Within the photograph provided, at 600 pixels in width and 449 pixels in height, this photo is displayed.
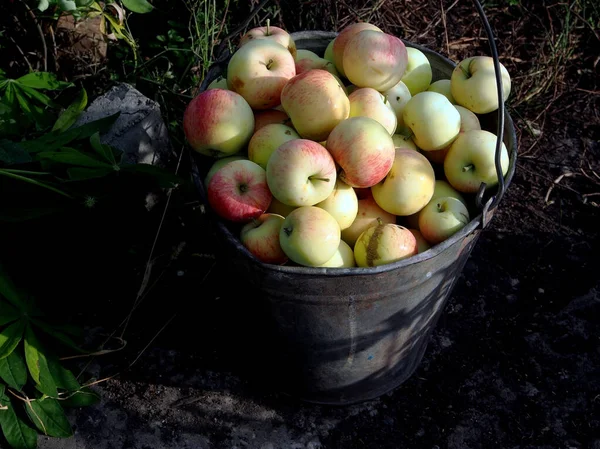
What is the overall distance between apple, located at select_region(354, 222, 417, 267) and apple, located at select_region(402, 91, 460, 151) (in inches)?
12.9

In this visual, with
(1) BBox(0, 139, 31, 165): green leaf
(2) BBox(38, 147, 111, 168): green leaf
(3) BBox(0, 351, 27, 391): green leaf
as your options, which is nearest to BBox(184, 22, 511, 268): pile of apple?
(2) BBox(38, 147, 111, 168): green leaf

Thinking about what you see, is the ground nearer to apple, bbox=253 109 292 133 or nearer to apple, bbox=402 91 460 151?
apple, bbox=253 109 292 133

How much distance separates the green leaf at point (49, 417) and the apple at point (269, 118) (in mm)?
1131

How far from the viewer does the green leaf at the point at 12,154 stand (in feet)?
6.17

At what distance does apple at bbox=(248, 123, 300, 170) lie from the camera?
1.86 metres

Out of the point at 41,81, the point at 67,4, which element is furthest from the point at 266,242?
the point at 67,4

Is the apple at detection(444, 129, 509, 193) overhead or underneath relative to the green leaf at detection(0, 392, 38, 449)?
overhead

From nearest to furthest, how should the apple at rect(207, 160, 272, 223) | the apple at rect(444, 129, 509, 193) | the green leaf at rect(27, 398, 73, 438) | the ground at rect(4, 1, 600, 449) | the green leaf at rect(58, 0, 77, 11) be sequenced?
the apple at rect(207, 160, 272, 223) → the apple at rect(444, 129, 509, 193) → the green leaf at rect(27, 398, 73, 438) → the ground at rect(4, 1, 600, 449) → the green leaf at rect(58, 0, 77, 11)

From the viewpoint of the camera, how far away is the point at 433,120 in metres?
1.89

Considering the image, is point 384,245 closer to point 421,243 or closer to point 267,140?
point 421,243

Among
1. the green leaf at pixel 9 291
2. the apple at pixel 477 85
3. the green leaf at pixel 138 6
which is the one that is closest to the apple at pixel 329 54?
the apple at pixel 477 85

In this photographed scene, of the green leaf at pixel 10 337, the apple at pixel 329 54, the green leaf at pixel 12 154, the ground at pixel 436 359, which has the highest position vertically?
the apple at pixel 329 54

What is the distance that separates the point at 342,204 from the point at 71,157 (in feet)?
2.99

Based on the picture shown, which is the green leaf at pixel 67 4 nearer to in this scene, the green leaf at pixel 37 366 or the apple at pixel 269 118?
the apple at pixel 269 118
